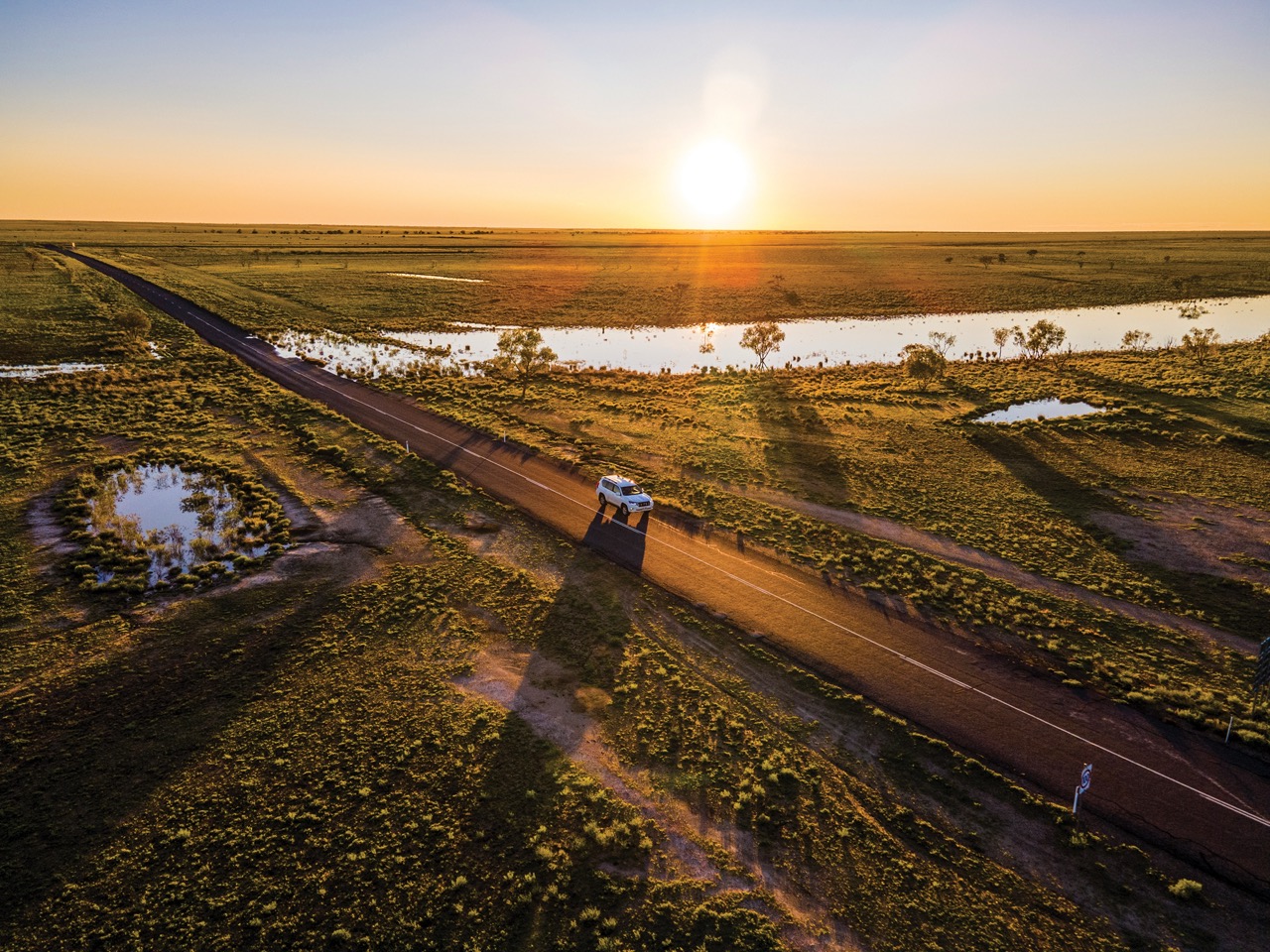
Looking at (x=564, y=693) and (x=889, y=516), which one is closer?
(x=564, y=693)

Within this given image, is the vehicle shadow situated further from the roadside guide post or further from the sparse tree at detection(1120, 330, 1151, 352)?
the sparse tree at detection(1120, 330, 1151, 352)

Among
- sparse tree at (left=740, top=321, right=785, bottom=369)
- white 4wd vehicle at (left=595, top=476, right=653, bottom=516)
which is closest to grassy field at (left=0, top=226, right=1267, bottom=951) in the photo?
white 4wd vehicle at (left=595, top=476, right=653, bottom=516)

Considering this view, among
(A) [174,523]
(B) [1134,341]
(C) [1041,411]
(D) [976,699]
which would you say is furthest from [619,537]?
(B) [1134,341]

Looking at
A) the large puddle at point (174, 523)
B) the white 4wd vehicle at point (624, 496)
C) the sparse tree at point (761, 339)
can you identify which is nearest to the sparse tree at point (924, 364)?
the sparse tree at point (761, 339)

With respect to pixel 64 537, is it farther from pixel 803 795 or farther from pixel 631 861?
pixel 803 795

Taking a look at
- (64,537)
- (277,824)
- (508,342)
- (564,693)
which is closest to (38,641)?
(64,537)

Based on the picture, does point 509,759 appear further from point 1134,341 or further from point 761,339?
point 1134,341

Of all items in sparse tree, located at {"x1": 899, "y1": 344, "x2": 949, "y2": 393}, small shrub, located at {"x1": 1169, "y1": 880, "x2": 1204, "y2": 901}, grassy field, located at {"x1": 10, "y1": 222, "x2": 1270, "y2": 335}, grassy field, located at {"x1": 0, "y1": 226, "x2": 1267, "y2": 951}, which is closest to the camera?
grassy field, located at {"x1": 0, "y1": 226, "x2": 1267, "y2": 951}
